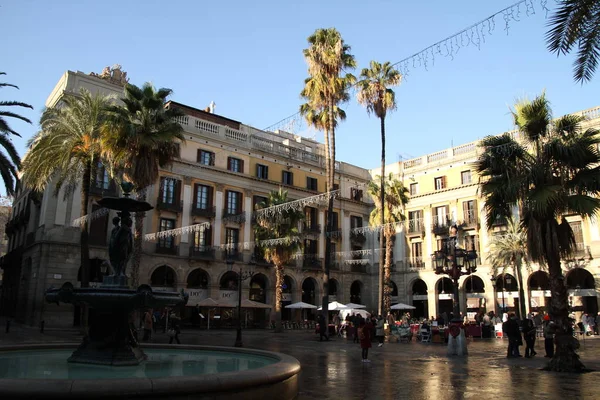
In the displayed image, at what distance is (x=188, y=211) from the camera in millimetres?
38344

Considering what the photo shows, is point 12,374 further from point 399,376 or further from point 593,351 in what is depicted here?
point 593,351

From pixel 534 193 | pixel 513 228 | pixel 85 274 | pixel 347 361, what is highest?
pixel 513 228

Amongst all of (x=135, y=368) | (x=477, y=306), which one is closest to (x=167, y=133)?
(x=135, y=368)

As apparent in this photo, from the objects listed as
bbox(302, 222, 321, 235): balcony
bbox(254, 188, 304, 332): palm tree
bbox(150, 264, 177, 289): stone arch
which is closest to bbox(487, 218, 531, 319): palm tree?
bbox(302, 222, 321, 235): balcony

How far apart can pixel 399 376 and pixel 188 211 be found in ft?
93.5

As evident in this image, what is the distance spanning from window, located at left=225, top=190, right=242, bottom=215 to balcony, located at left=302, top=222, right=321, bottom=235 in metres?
6.97

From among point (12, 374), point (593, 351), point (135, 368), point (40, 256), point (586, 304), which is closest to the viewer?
point (12, 374)

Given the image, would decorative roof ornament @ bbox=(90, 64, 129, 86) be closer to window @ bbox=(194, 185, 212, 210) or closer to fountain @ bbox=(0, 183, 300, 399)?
window @ bbox=(194, 185, 212, 210)

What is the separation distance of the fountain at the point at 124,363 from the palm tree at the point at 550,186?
27.3ft

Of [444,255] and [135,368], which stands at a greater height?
[444,255]

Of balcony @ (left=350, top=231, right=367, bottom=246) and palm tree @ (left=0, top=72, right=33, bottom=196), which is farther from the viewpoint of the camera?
balcony @ (left=350, top=231, right=367, bottom=246)

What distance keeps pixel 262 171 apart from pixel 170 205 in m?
9.98

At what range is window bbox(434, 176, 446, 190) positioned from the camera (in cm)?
4597

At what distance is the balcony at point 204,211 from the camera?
3856 cm
